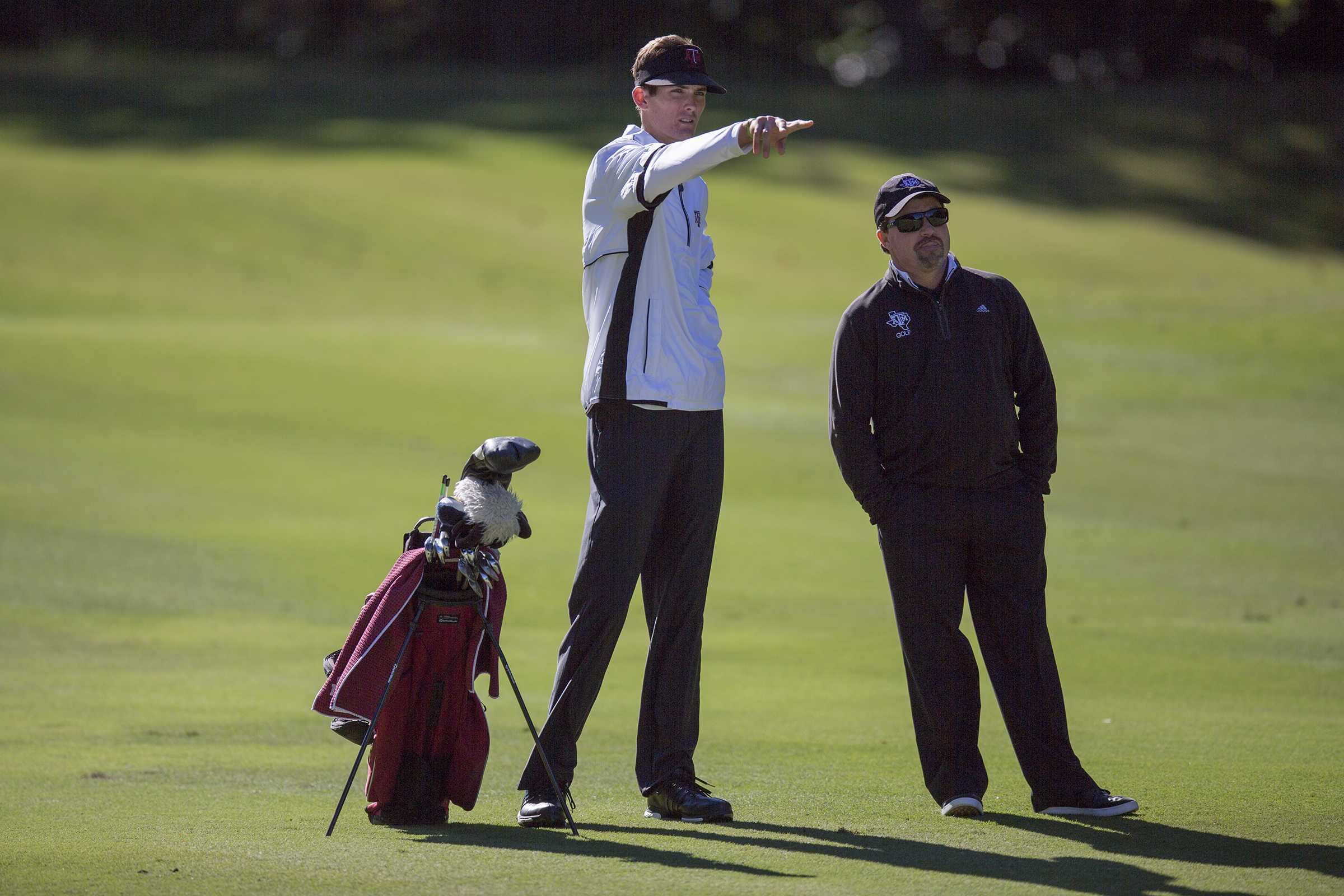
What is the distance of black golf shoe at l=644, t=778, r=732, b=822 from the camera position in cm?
518

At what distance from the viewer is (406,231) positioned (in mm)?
25906

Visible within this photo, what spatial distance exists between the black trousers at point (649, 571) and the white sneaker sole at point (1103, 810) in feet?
3.93

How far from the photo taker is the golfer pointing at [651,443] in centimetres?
520

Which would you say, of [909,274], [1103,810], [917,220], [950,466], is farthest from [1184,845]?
[917,220]

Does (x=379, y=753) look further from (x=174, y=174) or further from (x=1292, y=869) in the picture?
(x=174, y=174)

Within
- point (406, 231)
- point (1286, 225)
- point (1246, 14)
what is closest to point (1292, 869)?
point (406, 231)

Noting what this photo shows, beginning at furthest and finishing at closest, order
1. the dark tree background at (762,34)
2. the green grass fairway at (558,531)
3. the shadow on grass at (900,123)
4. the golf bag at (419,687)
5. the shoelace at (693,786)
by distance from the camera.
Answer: the dark tree background at (762,34), the shadow on grass at (900,123), the shoelace at (693,786), the golf bag at (419,687), the green grass fairway at (558,531)

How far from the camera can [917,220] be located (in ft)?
17.9

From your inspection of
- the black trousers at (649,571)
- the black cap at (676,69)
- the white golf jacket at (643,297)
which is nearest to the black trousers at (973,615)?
the black trousers at (649,571)

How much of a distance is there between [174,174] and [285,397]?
1342 centimetres

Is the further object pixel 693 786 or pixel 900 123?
pixel 900 123

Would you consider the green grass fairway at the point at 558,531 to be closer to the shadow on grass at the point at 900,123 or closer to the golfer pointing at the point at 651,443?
the golfer pointing at the point at 651,443

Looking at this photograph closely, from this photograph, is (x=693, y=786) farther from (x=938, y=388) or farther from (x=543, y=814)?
(x=938, y=388)

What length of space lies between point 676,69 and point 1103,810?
2696 millimetres
